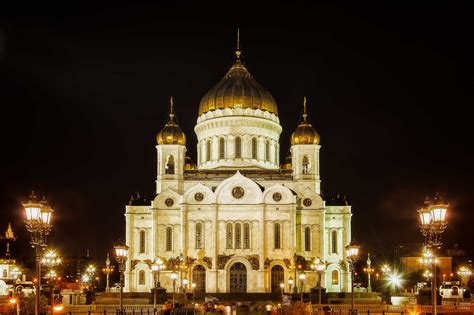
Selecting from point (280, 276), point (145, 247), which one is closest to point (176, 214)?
point (145, 247)

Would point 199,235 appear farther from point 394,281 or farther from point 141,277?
point 394,281

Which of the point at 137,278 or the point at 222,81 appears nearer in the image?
the point at 137,278

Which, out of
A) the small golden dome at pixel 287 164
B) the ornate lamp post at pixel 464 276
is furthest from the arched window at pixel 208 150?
the ornate lamp post at pixel 464 276

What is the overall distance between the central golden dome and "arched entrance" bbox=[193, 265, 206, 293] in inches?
652

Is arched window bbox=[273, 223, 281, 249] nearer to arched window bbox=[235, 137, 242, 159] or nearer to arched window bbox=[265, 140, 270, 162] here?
arched window bbox=[235, 137, 242, 159]

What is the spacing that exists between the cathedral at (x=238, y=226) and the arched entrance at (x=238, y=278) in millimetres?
87

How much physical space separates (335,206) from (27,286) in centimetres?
2935

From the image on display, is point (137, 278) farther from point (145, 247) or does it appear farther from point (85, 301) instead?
point (85, 301)

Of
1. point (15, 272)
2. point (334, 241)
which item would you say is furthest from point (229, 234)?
point (15, 272)

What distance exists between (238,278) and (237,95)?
1831cm

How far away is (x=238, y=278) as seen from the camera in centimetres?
6612

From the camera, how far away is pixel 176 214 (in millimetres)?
67750

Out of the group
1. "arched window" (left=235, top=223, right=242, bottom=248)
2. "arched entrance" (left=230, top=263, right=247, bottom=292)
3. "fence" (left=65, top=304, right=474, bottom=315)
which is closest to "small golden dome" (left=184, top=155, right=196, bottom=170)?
"arched window" (left=235, top=223, right=242, bottom=248)

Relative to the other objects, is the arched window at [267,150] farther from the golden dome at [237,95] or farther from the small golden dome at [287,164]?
the golden dome at [237,95]
